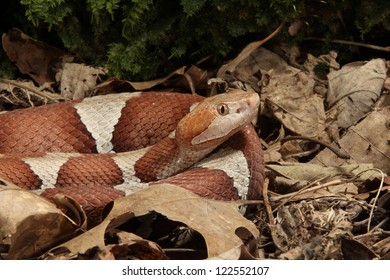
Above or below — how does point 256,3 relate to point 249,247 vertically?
above

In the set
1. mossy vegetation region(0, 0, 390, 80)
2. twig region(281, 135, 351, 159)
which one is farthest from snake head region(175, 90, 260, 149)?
mossy vegetation region(0, 0, 390, 80)

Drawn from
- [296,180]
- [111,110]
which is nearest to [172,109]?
[111,110]

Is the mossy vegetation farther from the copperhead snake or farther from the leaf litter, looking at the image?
the copperhead snake

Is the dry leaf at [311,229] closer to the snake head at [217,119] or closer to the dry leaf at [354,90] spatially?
the snake head at [217,119]

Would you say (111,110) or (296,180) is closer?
(296,180)

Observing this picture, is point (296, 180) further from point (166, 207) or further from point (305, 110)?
point (166, 207)

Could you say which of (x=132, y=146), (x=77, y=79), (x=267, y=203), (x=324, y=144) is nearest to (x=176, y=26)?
(x=77, y=79)
